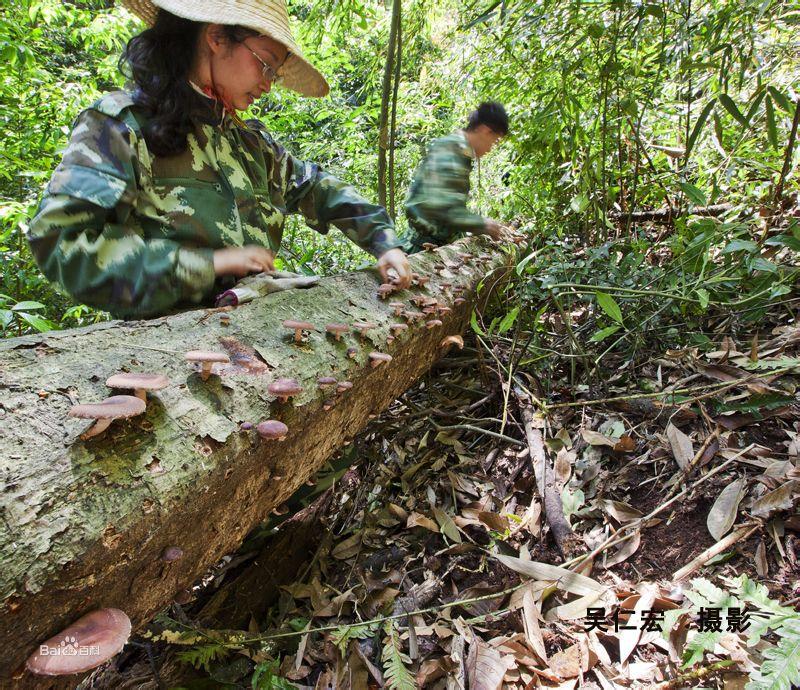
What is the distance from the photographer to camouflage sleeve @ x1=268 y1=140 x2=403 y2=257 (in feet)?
9.48

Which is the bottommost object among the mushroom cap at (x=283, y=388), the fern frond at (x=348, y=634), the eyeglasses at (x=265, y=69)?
the fern frond at (x=348, y=634)

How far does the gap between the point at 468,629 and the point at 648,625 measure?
67 centimetres

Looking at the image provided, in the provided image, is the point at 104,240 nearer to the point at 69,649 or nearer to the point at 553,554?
the point at 69,649

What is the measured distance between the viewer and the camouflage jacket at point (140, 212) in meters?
1.72

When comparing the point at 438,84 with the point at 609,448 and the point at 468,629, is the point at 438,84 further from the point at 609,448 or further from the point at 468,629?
the point at 468,629

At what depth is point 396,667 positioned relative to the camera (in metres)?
1.70

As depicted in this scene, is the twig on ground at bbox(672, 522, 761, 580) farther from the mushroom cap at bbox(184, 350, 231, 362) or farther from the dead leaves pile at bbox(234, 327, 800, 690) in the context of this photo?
the mushroom cap at bbox(184, 350, 231, 362)

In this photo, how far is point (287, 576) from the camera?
2.53 metres

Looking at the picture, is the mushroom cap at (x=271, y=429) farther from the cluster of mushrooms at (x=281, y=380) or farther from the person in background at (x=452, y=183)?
the person in background at (x=452, y=183)

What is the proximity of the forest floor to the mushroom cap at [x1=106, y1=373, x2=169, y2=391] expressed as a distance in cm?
125

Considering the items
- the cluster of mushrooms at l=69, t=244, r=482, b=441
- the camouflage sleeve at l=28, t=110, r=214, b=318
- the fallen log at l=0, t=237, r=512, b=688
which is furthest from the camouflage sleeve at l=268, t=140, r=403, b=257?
the camouflage sleeve at l=28, t=110, r=214, b=318

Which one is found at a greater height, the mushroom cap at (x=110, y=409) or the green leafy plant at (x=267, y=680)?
the mushroom cap at (x=110, y=409)

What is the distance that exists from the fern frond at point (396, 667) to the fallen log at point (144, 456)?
0.70 meters

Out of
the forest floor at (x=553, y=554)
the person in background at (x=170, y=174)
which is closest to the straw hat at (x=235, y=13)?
the person in background at (x=170, y=174)
